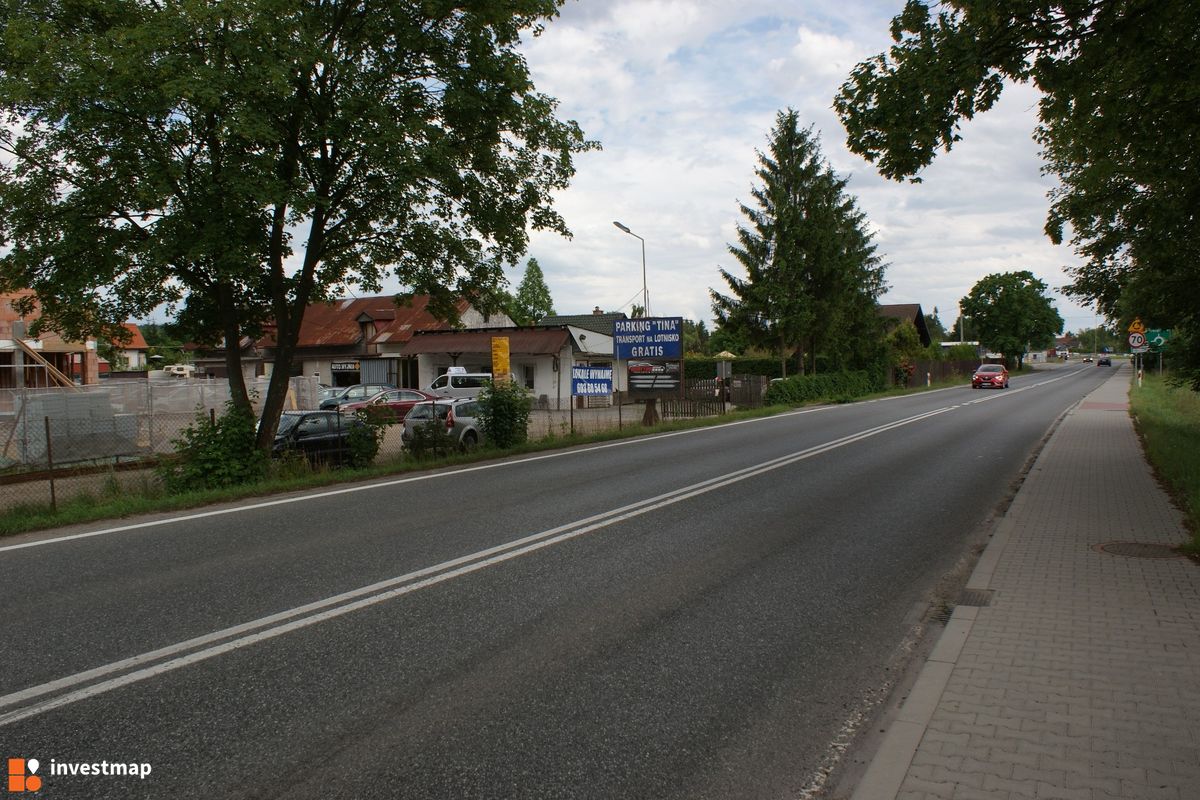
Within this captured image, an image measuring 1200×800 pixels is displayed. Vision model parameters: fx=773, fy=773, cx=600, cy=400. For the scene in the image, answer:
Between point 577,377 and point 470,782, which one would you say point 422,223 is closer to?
point 577,377

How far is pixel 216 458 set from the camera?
1231 centimetres

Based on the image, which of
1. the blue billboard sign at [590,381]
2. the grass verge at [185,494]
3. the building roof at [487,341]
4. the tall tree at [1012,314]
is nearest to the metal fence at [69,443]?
the grass verge at [185,494]

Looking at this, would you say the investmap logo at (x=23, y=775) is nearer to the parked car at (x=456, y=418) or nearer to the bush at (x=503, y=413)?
the parked car at (x=456, y=418)

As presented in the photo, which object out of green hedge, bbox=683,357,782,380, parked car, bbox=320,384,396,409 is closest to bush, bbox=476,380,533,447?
parked car, bbox=320,384,396,409

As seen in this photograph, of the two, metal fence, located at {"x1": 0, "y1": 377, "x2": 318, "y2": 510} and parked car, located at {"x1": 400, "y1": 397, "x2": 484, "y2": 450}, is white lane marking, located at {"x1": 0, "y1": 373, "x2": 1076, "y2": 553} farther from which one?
metal fence, located at {"x1": 0, "y1": 377, "x2": 318, "y2": 510}

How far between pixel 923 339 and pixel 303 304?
226ft

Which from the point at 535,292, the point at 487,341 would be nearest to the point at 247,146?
the point at 487,341

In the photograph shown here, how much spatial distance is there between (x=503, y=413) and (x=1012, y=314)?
329ft

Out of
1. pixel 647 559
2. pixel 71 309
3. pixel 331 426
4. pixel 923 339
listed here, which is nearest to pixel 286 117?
pixel 71 309

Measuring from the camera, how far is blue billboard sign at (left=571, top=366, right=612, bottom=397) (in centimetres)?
2153

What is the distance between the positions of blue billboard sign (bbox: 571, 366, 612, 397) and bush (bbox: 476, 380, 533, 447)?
13.1ft

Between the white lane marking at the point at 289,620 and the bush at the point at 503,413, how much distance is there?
755cm

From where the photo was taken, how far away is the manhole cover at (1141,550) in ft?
23.5

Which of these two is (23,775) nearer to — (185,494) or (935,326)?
(185,494)
